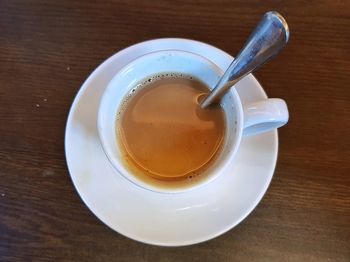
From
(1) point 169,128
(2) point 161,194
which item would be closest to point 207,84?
(1) point 169,128

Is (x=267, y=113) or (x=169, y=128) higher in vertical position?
(x=267, y=113)

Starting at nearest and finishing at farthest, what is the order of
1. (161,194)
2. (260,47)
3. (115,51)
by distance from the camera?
(260,47), (161,194), (115,51)

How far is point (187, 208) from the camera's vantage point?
83cm

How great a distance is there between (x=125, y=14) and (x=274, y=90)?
36 cm

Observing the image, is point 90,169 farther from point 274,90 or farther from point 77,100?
point 274,90

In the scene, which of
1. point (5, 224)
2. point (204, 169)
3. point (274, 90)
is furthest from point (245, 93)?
point (5, 224)

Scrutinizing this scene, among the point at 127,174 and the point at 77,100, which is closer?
the point at 127,174

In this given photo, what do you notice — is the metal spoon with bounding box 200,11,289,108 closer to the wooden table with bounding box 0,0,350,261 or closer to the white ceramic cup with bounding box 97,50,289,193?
the white ceramic cup with bounding box 97,50,289,193

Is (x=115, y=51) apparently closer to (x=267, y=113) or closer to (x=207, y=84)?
(x=207, y=84)

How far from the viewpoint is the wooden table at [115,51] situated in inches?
33.1

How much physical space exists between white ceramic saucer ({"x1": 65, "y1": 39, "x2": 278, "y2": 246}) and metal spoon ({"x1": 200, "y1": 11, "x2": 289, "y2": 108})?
0.13m

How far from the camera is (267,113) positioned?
0.74 meters

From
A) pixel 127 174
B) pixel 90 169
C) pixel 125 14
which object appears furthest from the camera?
pixel 125 14

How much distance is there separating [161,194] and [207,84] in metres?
0.23
